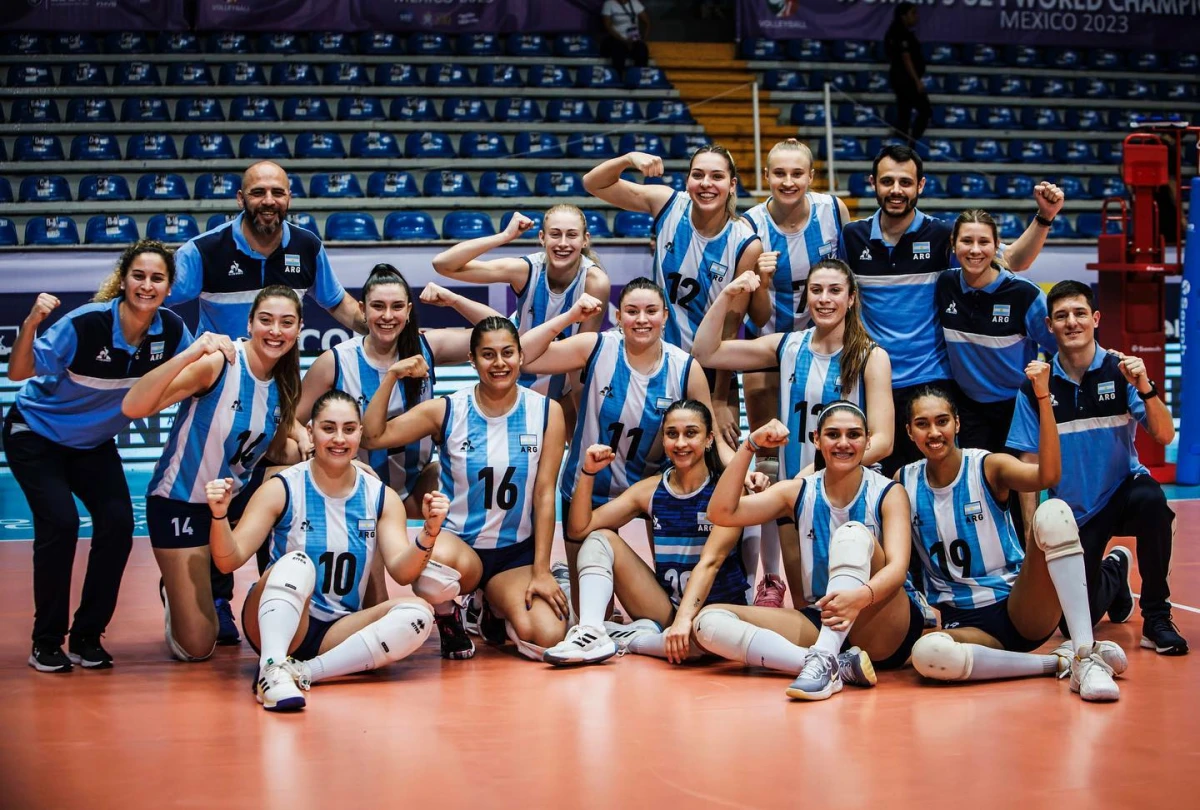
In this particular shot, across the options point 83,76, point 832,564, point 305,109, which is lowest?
point 832,564

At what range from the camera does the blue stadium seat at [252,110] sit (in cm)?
1380

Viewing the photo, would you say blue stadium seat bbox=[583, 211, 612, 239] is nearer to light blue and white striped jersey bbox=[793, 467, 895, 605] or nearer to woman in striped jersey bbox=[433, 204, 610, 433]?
woman in striped jersey bbox=[433, 204, 610, 433]

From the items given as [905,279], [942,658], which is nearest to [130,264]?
[905,279]

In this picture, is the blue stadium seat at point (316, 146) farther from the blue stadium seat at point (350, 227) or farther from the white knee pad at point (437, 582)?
the white knee pad at point (437, 582)

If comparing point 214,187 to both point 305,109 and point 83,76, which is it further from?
point 83,76

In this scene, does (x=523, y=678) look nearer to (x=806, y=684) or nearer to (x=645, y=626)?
(x=645, y=626)

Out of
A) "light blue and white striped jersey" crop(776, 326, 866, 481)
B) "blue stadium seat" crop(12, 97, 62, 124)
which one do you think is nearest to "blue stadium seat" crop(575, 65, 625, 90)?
"blue stadium seat" crop(12, 97, 62, 124)

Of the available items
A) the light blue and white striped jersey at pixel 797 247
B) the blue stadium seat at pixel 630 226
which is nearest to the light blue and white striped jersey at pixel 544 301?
the light blue and white striped jersey at pixel 797 247

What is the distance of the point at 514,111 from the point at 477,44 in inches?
44.8

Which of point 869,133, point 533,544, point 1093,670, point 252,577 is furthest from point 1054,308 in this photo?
point 869,133

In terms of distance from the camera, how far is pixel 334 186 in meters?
13.2

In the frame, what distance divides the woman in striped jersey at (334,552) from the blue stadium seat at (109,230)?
8.14 metres

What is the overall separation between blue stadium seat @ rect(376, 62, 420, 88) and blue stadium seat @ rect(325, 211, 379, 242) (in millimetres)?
2674

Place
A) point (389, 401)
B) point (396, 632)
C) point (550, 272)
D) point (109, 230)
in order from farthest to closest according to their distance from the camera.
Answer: point (109, 230), point (550, 272), point (389, 401), point (396, 632)
